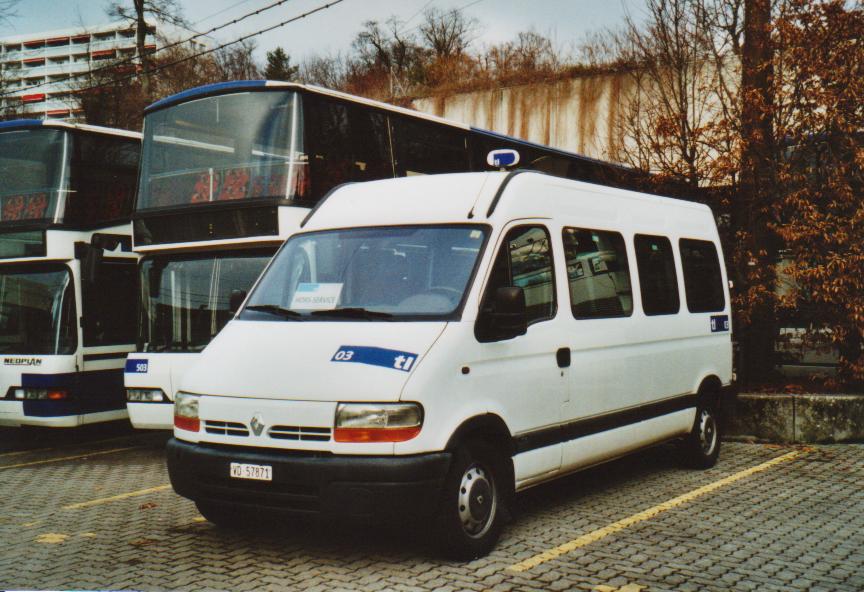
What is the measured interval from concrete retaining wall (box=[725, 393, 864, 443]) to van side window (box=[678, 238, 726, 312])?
1.54 metres

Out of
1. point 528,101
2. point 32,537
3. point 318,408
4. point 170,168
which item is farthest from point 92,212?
point 528,101

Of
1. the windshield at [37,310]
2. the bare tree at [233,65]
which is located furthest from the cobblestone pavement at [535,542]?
the bare tree at [233,65]

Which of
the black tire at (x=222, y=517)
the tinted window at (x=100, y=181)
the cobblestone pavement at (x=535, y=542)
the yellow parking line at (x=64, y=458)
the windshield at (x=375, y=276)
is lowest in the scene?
the yellow parking line at (x=64, y=458)

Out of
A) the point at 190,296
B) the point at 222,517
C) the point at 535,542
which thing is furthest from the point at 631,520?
the point at 190,296

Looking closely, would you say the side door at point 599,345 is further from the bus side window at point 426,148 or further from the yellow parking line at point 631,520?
the bus side window at point 426,148

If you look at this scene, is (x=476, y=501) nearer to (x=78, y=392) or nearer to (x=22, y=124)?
(x=78, y=392)

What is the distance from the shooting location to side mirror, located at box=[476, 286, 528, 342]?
5926 mm

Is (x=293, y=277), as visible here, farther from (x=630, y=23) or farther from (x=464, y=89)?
(x=464, y=89)

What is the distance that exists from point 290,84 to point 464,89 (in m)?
25.5

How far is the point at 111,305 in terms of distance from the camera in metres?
12.0

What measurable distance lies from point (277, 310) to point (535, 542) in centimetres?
238

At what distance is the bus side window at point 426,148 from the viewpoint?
12102mm

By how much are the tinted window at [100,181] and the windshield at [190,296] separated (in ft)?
5.99

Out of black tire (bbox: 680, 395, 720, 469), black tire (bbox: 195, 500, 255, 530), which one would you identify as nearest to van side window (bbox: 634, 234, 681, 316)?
black tire (bbox: 680, 395, 720, 469)
